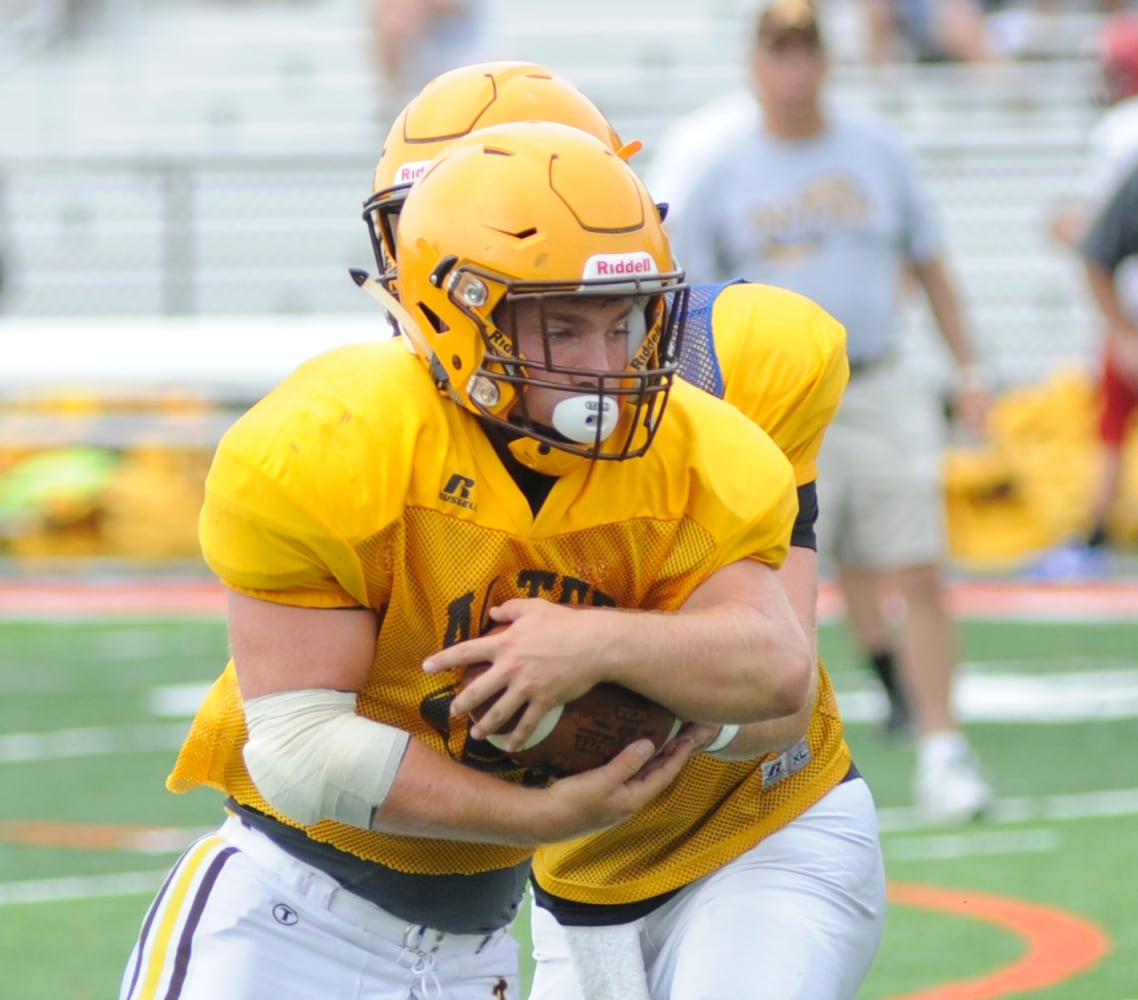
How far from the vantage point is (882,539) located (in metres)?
6.50

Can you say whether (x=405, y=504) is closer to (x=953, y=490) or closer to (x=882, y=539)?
(x=882, y=539)

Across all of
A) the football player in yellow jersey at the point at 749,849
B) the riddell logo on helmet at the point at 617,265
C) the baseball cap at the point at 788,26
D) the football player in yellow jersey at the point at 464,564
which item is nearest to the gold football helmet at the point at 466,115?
the football player in yellow jersey at the point at 749,849

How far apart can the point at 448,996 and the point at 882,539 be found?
12.2ft

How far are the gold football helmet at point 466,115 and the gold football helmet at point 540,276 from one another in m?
0.60

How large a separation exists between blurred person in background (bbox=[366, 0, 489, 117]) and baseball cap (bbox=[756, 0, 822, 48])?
16.7 feet

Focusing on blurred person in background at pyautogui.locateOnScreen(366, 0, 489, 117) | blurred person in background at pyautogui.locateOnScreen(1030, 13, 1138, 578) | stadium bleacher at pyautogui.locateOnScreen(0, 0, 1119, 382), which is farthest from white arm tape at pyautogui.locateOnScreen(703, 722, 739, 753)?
stadium bleacher at pyautogui.locateOnScreen(0, 0, 1119, 382)

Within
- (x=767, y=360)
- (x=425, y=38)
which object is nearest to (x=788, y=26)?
(x=767, y=360)

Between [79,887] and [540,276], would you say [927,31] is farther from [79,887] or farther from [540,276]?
[540,276]

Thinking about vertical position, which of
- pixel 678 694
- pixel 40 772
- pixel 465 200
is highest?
pixel 465 200

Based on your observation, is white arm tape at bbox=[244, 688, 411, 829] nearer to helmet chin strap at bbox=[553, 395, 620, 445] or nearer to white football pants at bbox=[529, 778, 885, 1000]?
helmet chin strap at bbox=[553, 395, 620, 445]

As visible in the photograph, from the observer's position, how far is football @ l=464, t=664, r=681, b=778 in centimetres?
266

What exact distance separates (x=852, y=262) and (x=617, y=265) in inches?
151

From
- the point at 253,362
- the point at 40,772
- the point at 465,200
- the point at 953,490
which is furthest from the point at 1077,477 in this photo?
the point at 465,200

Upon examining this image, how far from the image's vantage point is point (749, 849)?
3119 millimetres
